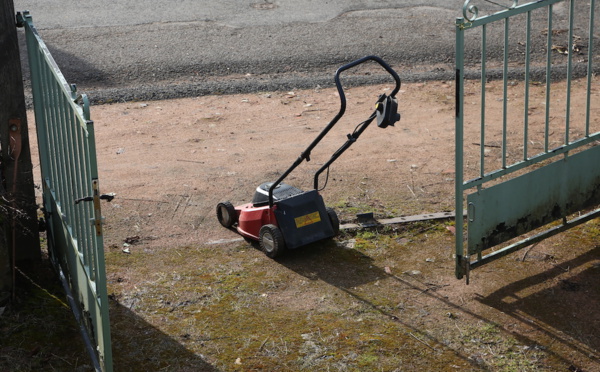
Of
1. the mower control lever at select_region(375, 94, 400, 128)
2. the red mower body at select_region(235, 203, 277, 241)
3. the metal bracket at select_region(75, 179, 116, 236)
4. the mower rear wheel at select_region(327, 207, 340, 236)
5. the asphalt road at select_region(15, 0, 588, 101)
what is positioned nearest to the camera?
the metal bracket at select_region(75, 179, 116, 236)

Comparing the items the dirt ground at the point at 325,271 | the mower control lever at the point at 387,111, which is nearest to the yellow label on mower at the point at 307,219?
the dirt ground at the point at 325,271

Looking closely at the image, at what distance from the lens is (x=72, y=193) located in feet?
14.6

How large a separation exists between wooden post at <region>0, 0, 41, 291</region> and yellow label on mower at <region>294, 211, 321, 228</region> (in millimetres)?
1847

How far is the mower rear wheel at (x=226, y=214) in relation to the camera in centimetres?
633

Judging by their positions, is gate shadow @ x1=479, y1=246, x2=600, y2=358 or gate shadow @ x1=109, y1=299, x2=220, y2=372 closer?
gate shadow @ x1=109, y1=299, x2=220, y2=372

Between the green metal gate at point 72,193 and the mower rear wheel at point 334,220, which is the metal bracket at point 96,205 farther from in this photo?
the mower rear wheel at point 334,220

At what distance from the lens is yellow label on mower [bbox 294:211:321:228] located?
19.2 feet

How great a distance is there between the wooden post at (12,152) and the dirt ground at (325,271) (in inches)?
29.5

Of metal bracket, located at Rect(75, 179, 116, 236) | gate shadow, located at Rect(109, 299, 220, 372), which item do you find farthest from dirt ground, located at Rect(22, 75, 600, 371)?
metal bracket, located at Rect(75, 179, 116, 236)

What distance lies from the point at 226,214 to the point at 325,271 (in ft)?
3.44

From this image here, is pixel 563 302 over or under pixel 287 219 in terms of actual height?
under

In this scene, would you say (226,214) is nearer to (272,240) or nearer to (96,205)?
(272,240)

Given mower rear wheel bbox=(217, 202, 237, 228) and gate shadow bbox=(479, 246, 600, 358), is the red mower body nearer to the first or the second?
mower rear wheel bbox=(217, 202, 237, 228)

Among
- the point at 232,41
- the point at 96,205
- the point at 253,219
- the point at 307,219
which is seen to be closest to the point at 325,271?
the point at 307,219
